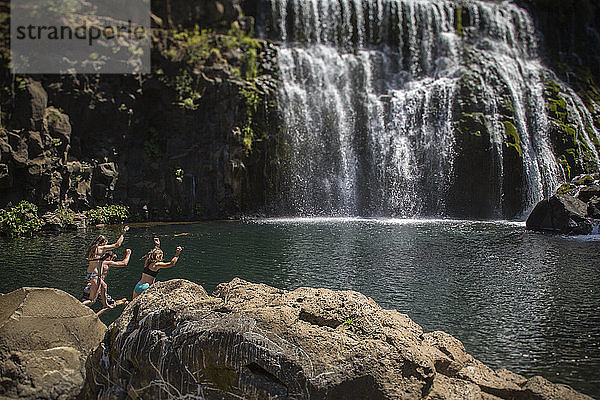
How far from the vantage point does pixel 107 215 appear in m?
23.3

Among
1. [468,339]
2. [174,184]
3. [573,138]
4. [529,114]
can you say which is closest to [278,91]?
[174,184]

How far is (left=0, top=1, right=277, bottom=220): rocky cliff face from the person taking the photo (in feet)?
78.1

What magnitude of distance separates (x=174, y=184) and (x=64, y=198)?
500 centimetres

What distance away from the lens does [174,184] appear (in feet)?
82.5

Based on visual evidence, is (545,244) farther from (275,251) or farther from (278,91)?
(278,91)

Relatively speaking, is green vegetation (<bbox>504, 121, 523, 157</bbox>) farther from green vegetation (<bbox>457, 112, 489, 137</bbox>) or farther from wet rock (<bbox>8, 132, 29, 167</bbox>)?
wet rock (<bbox>8, 132, 29, 167</bbox>)

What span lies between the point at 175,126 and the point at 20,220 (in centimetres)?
878

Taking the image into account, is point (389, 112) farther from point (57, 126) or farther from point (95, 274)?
point (95, 274)

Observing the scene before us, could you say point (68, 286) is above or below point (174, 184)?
below

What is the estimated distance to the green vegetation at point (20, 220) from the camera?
19.2 meters

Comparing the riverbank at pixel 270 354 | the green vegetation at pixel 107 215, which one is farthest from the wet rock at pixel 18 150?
the riverbank at pixel 270 354

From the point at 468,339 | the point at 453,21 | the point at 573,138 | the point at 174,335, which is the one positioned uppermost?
the point at 453,21

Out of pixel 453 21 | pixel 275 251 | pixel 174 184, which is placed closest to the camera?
pixel 275 251

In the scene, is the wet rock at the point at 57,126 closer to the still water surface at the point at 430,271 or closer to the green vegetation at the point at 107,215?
the green vegetation at the point at 107,215
